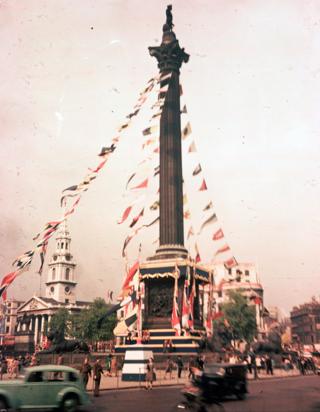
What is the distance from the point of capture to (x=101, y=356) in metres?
39.4

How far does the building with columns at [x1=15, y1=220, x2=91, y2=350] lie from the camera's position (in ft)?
396

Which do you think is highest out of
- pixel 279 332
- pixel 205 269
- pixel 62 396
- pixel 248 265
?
pixel 248 265

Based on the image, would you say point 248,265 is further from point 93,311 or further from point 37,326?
point 37,326

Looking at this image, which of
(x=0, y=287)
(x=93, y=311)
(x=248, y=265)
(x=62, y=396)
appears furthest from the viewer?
(x=248, y=265)

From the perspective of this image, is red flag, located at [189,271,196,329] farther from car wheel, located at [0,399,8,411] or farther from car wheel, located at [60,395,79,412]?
car wheel, located at [0,399,8,411]

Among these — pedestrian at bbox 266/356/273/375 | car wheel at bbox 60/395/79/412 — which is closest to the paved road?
car wheel at bbox 60/395/79/412

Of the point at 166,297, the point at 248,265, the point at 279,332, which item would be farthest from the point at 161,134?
the point at 248,265

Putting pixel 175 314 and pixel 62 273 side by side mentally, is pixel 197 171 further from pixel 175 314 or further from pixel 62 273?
pixel 62 273

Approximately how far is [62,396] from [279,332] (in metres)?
28.1

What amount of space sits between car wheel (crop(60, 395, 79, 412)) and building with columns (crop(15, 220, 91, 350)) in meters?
108

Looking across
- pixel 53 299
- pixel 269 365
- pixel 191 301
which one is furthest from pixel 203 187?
pixel 53 299

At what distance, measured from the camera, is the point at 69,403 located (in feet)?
48.5

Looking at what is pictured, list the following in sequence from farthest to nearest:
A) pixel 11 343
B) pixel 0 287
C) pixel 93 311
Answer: pixel 11 343 < pixel 93 311 < pixel 0 287

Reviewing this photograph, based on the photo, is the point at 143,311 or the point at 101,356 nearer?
the point at 101,356
